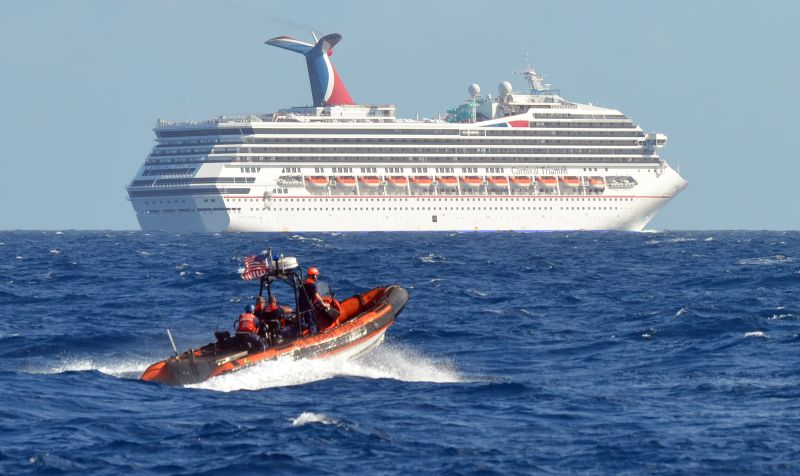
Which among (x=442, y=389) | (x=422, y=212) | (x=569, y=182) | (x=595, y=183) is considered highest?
(x=569, y=182)

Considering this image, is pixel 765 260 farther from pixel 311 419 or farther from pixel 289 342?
pixel 311 419

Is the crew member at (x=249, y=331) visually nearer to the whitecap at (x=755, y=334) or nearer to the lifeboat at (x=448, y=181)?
the whitecap at (x=755, y=334)

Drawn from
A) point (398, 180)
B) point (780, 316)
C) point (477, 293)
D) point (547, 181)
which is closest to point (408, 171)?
point (398, 180)

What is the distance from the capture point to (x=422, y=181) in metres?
115

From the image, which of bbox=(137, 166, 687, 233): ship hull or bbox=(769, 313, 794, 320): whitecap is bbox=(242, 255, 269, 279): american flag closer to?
bbox=(769, 313, 794, 320): whitecap

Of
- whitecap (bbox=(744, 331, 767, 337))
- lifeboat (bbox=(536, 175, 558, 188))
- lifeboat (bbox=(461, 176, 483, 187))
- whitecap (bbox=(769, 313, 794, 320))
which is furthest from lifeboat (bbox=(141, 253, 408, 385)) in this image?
lifeboat (bbox=(536, 175, 558, 188))

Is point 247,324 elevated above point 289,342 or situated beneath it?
elevated above

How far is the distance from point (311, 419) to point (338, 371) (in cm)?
508

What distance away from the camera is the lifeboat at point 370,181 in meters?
114

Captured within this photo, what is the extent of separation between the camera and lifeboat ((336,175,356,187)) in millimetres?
112875

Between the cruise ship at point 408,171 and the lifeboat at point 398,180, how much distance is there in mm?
110

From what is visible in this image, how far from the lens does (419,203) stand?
11400 centimetres

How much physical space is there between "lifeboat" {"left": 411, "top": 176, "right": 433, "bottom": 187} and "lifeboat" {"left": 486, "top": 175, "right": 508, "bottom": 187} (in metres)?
5.81

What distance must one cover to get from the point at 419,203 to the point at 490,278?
6803 cm
